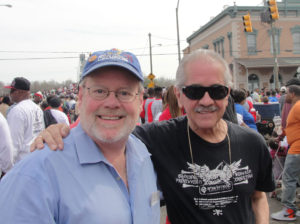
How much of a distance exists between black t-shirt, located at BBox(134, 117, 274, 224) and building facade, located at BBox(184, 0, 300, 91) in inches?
1030

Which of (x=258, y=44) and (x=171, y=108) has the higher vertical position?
(x=258, y=44)

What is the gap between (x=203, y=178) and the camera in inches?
69.6

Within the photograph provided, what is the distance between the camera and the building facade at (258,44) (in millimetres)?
27047

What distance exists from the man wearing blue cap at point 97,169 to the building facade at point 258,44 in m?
26.7

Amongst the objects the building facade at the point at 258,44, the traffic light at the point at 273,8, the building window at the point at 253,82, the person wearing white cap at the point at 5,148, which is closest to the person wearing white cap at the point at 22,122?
the person wearing white cap at the point at 5,148

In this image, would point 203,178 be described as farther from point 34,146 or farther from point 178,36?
point 178,36

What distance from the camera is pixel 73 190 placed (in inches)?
50.1

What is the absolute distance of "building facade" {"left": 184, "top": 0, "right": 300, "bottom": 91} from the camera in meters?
27.0

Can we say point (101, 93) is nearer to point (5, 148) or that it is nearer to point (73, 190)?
point (73, 190)

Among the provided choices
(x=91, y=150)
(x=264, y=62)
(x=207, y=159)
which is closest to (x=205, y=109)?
(x=207, y=159)

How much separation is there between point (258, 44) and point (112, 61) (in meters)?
29.8

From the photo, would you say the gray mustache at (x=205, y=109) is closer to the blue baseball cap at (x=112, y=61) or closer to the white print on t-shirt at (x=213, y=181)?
the white print on t-shirt at (x=213, y=181)

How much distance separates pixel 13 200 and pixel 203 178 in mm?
1129

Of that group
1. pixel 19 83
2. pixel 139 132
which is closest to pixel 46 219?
pixel 139 132
